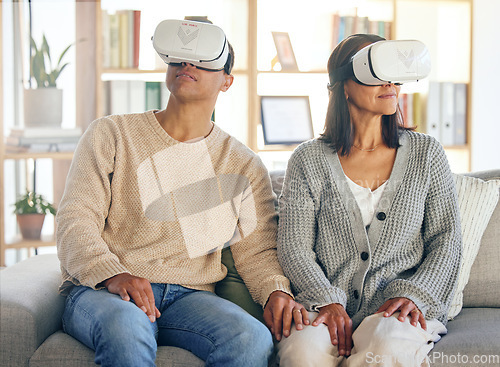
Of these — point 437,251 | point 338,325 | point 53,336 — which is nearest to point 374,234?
point 437,251

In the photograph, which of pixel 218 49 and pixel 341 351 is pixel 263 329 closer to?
pixel 341 351

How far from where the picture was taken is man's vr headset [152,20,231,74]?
1605mm

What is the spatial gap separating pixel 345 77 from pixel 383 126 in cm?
18

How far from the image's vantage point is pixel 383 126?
5.70 feet

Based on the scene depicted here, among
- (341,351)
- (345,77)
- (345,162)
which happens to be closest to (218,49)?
(345,77)

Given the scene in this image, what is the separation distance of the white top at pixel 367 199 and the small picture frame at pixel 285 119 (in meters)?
1.35

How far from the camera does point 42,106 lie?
8.93 feet

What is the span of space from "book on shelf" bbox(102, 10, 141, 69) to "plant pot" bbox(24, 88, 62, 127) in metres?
0.28

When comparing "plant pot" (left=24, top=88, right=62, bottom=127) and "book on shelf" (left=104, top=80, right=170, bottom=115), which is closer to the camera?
"plant pot" (left=24, top=88, right=62, bottom=127)

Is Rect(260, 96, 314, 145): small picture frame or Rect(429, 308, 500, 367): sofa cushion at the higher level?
Rect(260, 96, 314, 145): small picture frame

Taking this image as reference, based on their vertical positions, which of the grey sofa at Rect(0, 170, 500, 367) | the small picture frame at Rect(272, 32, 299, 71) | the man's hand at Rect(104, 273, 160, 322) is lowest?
the grey sofa at Rect(0, 170, 500, 367)

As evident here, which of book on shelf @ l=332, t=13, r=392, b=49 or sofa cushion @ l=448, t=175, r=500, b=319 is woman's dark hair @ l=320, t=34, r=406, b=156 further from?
book on shelf @ l=332, t=13, r=392, b=49

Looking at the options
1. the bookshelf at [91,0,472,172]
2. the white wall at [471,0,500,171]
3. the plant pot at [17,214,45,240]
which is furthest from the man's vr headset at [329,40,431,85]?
the white wall at [471,0,500,171]

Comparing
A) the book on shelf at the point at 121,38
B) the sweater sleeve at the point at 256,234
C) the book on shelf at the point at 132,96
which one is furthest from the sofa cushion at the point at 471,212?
the book on shelf at the point at 121,38
